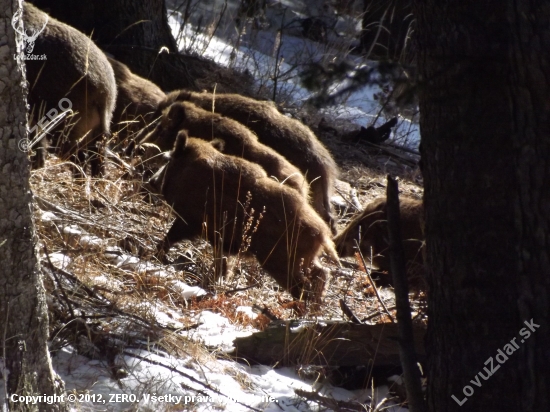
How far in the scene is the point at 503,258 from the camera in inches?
122

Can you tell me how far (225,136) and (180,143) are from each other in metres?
0.89

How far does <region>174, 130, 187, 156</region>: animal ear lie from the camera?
6371mm

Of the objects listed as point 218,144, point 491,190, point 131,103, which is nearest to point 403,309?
point 491,190

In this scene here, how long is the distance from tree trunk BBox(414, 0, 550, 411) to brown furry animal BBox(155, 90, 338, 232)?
13.8 feet

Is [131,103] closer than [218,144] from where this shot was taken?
No

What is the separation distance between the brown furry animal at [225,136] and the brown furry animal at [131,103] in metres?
0.57

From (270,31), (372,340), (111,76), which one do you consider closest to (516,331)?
(372,340)

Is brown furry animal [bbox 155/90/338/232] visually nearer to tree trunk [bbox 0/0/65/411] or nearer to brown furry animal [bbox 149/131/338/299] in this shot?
brown furry animal [bbox 149/131/338/299]

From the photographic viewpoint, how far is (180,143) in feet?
21.0

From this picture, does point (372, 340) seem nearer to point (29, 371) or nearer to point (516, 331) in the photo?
point (516, 331)

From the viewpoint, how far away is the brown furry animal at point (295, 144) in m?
7.65

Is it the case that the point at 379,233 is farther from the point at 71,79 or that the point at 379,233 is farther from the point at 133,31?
the point at 133,31

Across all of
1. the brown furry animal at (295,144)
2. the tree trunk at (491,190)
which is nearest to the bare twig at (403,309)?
the tree trunk at (491,190)

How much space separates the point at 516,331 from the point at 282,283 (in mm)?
2955
